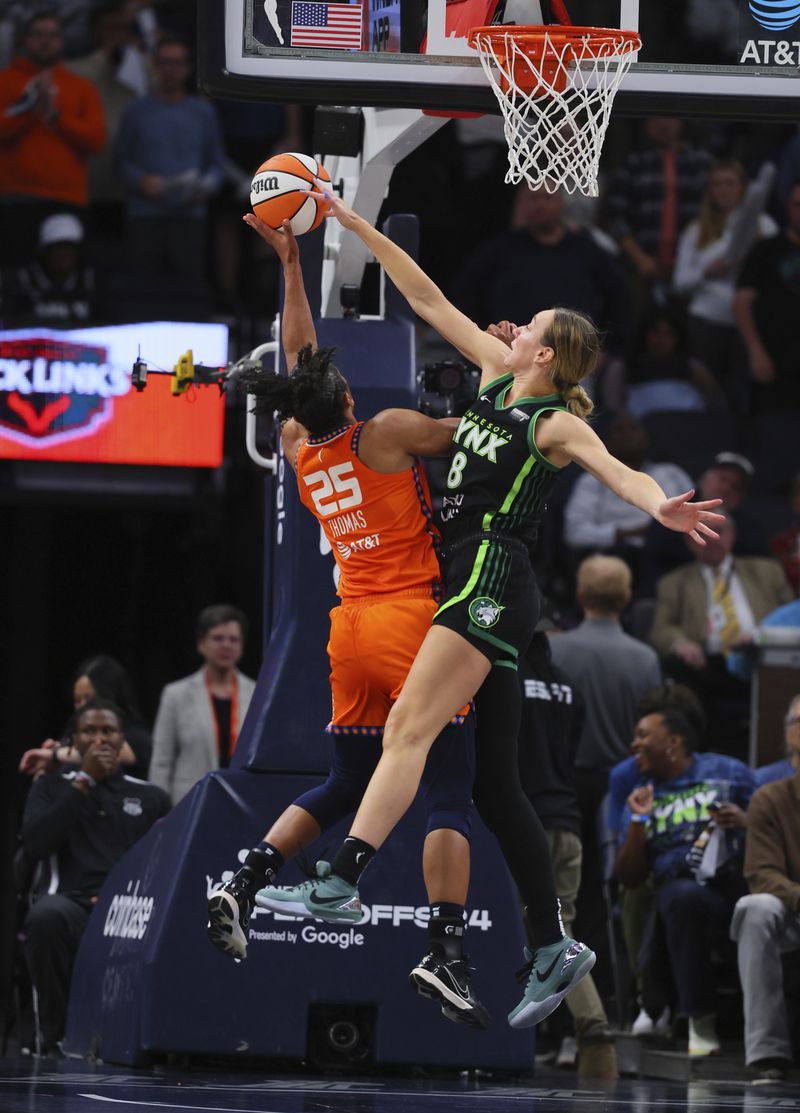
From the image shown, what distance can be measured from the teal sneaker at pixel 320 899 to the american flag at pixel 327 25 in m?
3.38

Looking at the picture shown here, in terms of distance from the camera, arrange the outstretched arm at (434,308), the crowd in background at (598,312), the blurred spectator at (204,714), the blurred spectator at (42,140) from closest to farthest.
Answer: the outstretched arm at (434,308), the crowd in background at (598,312), the blurred spectator at (204,714), the blurred spectator at (42,140)

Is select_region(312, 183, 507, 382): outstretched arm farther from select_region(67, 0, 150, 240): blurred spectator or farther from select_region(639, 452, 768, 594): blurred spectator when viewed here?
select_region(67, 0, 150, 240): blurred spectator

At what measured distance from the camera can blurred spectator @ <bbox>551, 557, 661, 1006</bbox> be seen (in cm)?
1127

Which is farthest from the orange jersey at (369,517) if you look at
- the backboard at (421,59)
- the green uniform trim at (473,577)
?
the backboard at (421,59)

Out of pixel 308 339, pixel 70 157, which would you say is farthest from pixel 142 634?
pixel 308 339

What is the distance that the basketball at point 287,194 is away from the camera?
24.6 ft

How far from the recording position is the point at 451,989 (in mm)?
6898

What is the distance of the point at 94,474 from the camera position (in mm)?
15016

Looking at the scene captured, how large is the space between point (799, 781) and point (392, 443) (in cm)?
383

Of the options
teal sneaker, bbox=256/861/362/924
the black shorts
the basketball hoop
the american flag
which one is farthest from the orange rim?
teal sneaker, bbox=256/861/362/924

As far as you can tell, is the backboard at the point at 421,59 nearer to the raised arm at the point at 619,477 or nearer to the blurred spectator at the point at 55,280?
the raised arm at the point at 619,477

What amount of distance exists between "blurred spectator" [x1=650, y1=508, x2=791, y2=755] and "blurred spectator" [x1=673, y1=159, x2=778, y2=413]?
3605 mm

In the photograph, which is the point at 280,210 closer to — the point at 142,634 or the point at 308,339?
the point at 308,339

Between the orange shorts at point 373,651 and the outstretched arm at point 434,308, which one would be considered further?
the outstretched arm at point 434,308
